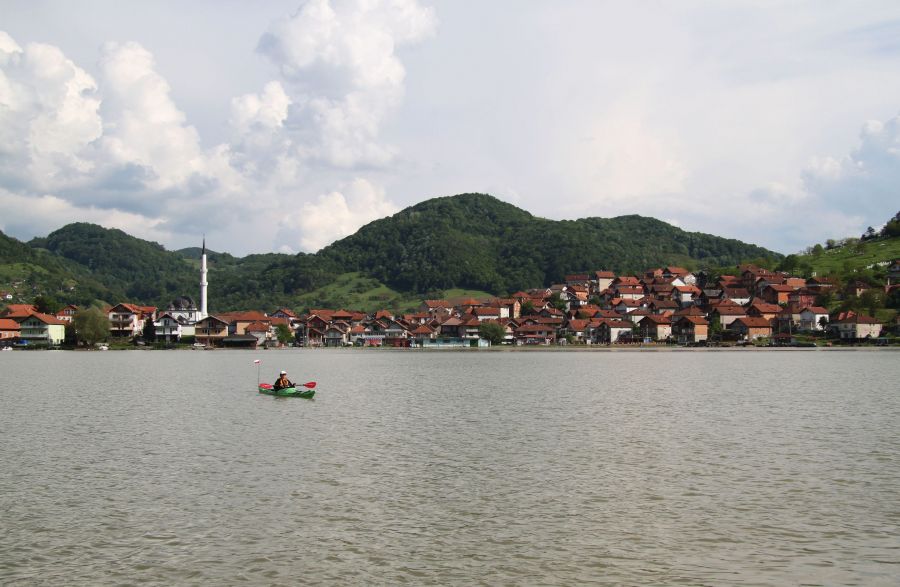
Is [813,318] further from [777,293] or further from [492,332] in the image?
[492,332]

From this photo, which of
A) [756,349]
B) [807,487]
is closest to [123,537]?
[807,487]

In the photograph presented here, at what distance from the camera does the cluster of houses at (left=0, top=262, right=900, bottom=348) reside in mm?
150000

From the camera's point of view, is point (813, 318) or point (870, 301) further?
point (813, 318)

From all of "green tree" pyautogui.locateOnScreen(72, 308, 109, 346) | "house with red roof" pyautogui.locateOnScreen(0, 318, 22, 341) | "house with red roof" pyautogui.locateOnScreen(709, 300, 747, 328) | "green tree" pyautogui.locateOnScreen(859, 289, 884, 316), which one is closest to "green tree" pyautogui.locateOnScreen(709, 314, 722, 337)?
"house with red roof" pyautogui.locateOnScreen(709, 300, 747, 328)

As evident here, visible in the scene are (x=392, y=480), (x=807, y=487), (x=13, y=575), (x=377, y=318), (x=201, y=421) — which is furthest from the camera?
(x=377, y=318)

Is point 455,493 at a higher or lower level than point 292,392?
lower

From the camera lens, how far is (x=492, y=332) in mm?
163125

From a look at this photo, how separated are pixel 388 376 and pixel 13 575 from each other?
60.4 m

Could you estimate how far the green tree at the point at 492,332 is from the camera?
16312 cm

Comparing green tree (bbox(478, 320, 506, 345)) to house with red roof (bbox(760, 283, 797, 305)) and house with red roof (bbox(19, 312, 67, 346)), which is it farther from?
house with red roof (bbox(19, 312, 67, 346))

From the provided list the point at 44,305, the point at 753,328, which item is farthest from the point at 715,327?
the point at 44,305

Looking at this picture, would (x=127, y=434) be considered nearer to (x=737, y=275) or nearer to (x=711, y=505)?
(x=711, y=505)

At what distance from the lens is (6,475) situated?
2455 centimetres

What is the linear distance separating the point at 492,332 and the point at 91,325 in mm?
76123
